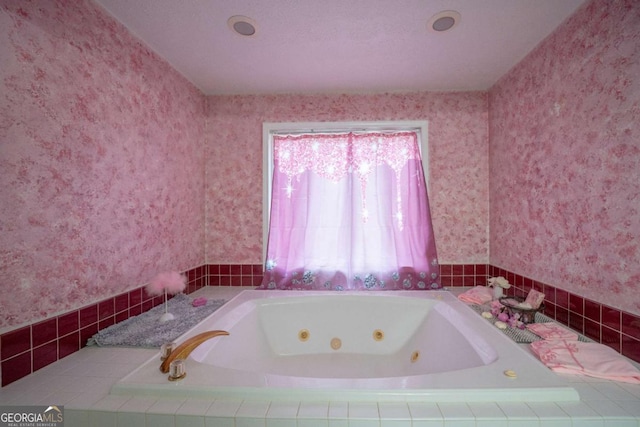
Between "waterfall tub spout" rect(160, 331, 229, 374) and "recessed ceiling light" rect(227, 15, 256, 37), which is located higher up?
"recessed ceiling light" rect(227, 15, 256, 37)

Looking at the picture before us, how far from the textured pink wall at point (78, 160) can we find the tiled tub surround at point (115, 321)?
0.05 metres

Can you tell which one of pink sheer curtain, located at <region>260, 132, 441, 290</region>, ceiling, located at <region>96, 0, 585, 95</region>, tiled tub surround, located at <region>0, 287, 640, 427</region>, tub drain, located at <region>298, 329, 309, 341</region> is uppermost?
ceiling, located at <region>96, 0, 585, 95</region>

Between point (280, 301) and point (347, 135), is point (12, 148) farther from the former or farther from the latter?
point (347, 135)

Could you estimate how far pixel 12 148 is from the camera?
916mm

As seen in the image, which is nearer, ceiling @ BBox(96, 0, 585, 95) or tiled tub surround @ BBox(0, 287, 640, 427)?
tiled tub surround @ BBox(0, 287, 640, 427)

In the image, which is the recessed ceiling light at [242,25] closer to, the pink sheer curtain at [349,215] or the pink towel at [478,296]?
the pink sheer curtain at [349,215]

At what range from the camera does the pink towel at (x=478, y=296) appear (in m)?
1.69

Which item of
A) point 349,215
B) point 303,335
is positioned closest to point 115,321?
point 303,335

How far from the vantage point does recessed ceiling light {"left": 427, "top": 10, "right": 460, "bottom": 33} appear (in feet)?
4.25

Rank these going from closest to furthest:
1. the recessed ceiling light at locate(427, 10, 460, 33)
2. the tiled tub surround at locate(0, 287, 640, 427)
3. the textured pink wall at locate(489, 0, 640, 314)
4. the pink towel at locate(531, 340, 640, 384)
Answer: the tiled tub surround at locate(0, 287, 640, 427) < the pink towel at locate(531, 340, 640, 384) < the textured pink wall at locate(489, 0, 640, 314) < the recessed ceiling light at locate(427, 10, 460, 33)

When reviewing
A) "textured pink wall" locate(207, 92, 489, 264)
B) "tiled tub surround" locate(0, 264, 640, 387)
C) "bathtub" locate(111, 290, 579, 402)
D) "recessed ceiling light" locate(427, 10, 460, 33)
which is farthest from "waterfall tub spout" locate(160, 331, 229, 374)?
"recessed ceiling light" locate(427, 10, 460, 33)

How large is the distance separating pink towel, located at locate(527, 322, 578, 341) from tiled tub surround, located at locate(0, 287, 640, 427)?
283 millimetres

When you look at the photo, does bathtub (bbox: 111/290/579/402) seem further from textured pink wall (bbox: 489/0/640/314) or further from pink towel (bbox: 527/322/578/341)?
textured pink wall (bbox: 489/0/640/314)

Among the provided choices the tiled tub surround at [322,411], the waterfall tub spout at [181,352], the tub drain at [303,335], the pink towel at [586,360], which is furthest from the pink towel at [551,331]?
the waterfall tub spout at [181,352]
